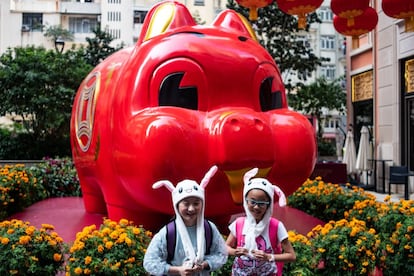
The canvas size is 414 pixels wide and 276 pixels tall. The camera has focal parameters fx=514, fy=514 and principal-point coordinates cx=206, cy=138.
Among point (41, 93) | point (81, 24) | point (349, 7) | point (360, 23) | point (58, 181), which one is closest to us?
point (349, 7)

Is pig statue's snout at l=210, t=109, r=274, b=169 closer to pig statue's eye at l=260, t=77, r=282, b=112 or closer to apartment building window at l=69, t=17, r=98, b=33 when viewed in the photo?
pig statue's eye at l=260, t=77, r=282, b=112

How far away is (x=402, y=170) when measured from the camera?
475 inches

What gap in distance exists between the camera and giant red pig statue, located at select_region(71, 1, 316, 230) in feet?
14.7

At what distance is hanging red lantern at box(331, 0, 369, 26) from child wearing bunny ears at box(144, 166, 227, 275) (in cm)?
591

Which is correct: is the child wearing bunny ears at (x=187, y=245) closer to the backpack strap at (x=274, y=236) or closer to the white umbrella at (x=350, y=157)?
the backpack strap at (x=274, y=236)

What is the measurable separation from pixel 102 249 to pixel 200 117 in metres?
1.52

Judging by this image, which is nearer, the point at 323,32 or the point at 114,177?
the point at 114,177

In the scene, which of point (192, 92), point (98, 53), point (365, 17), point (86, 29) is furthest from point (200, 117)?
point (86, 29)

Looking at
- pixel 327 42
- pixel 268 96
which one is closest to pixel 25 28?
pixel 327 42

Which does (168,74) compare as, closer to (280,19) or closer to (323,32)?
(280,19)

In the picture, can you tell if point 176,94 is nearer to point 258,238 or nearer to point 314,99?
point 258,238

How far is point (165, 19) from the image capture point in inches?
215

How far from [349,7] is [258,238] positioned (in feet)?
19.2

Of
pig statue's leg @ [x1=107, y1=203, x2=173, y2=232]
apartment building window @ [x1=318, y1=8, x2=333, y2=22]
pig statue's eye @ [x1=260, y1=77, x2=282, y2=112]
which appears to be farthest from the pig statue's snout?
apartment building window @ [x1=318, y1=8, x2=333, y2=22]
